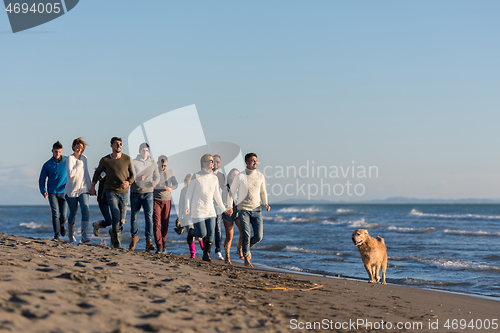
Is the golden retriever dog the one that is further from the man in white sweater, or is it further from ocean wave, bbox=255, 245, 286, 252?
ocean wave, bbox=255, 245, 286, 252

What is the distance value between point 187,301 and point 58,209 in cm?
503

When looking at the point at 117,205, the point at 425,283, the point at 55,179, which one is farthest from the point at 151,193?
the point at 425,283

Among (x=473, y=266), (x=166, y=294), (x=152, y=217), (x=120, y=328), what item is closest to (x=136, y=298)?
(x=166, y=294)

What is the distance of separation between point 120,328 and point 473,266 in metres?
9.24

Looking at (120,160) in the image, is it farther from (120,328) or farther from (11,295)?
(120,328)

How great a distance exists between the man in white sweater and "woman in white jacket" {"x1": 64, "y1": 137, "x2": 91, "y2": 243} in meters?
2.74

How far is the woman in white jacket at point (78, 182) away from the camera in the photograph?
748 centimetres

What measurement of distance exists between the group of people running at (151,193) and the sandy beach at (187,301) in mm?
1337

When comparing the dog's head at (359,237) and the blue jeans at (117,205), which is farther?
the blue jeans at (117,205)

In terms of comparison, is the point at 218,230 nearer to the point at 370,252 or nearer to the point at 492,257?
the point at 370,252

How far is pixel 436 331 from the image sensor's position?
12.6 ft

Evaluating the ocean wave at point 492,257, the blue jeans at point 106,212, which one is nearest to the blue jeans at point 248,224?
the blue jeans at point 106,212

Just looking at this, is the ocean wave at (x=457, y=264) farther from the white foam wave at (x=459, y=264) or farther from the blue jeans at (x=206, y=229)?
the blue jeans at (x=206, y=229)

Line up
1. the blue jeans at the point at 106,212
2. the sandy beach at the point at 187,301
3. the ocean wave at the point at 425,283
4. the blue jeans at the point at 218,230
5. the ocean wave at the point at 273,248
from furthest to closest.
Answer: the ocean wave at the point at 273,248, the blue jeans at the point at 218,230, the ocean wave at the point at 425,283, the blue jeans at the point at 106,212, the sandy beach at the point at 187,301
